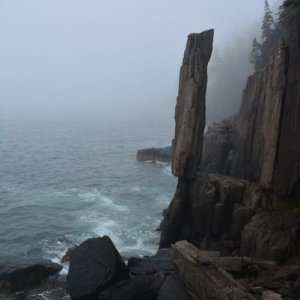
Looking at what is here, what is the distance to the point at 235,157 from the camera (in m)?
38.0

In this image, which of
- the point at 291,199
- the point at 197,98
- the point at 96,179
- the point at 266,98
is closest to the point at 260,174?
the point at 291,199

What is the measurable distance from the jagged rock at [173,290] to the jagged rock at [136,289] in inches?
Answer: 53.5

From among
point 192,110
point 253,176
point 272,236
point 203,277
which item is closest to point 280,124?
point 253,176

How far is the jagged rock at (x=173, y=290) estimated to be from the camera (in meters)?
21.6

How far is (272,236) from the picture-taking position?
2534 cm

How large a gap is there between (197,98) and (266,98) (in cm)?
517

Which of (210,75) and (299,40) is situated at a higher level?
(210,75)

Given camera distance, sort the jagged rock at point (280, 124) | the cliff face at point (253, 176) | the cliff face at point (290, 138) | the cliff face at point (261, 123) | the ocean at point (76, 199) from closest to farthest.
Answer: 1. the cliff face at point (253, 176)
2. the cliff face at point (290, 138)
3. the jagged rock at point (280, 124)
4. the cliff face at point (261, 123)
5. the ocean at point (76, 199)

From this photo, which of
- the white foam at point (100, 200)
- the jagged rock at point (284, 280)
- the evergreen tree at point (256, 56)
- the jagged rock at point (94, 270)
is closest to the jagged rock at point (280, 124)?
the jagged rock at point (284, 280)

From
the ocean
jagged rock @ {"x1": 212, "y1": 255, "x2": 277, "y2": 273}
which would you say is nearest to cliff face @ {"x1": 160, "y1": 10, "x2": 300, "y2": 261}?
jagged rock @ {"x1": 212, "y1": 255, "x2": 277, "y2": 273}

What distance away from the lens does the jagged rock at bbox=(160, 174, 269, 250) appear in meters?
30.4

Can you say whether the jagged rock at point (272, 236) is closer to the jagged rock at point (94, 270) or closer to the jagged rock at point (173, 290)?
the jagged rock at point (173, 290)

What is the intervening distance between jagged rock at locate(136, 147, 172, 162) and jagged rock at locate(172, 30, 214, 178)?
163 feet

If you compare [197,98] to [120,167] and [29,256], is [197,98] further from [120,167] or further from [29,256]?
[120,167]
